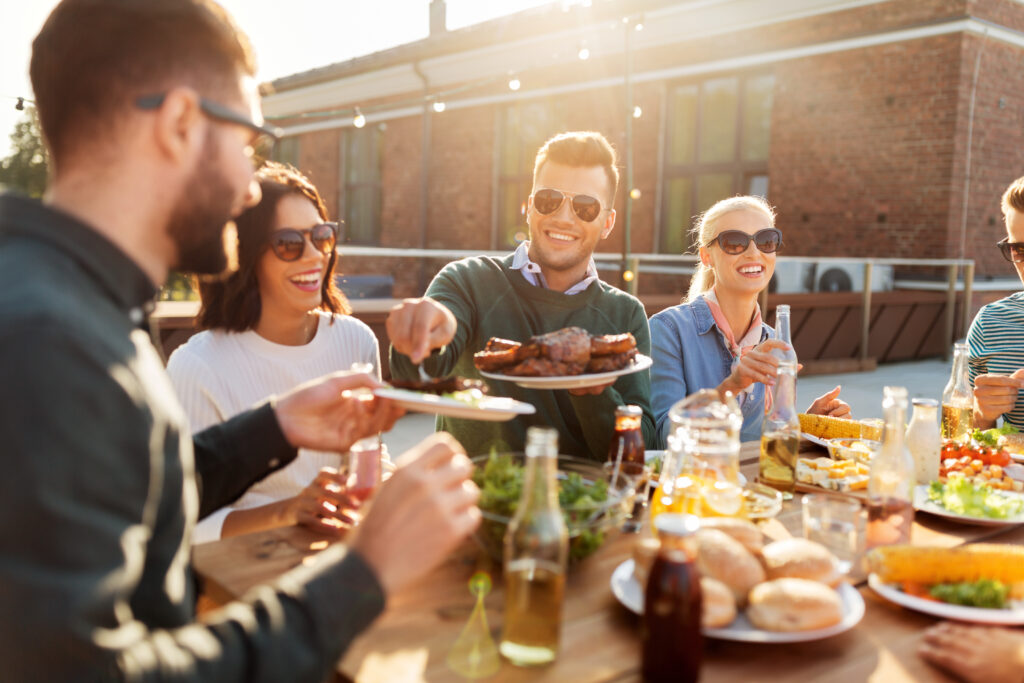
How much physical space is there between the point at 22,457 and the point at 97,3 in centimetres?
72

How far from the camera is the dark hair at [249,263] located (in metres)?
2.66

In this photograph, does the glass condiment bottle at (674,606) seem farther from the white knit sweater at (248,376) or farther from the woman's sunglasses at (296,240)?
the woman's sunglasses at (296,240)

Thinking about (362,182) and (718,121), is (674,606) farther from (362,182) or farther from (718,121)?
(362,182)

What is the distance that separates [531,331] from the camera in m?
2.99

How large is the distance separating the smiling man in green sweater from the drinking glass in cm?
113

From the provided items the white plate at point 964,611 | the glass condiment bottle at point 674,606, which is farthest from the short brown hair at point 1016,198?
the glass condiment bottle at point 674,606

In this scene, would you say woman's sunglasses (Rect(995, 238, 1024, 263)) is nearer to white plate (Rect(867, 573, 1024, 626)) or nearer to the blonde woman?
the blonde woman

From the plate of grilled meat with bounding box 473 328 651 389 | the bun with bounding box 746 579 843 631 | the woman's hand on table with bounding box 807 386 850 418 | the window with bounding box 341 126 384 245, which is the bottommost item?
the bun with bounding box 746 579 843 631

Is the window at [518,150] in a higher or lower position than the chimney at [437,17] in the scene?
lower

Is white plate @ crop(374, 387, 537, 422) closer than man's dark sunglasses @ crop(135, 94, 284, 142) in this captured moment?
No

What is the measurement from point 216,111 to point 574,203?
1.88m

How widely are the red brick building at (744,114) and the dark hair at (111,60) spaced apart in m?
6.07

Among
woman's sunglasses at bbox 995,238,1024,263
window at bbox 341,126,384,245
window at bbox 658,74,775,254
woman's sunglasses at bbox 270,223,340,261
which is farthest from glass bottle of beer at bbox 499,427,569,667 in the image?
window at bbox 341,126,384,245

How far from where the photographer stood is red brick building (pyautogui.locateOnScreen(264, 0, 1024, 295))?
10.0m
